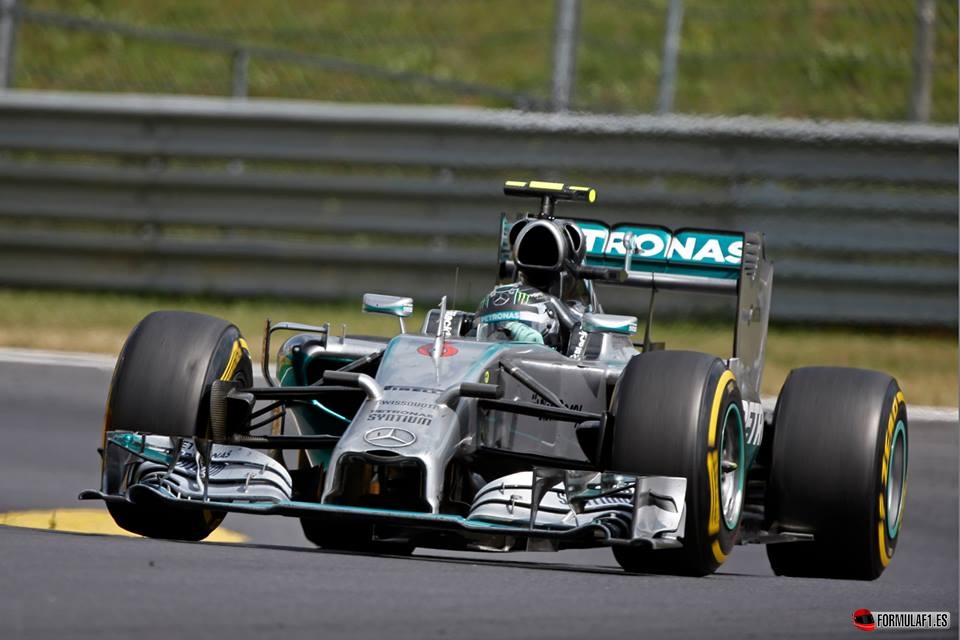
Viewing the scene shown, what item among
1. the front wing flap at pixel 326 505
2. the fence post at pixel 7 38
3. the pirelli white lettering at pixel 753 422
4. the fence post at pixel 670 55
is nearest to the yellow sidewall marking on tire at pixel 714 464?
the front wing flap at pixel 326 505

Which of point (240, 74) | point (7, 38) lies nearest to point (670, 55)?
point (240, 74)

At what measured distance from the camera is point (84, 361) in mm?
10789

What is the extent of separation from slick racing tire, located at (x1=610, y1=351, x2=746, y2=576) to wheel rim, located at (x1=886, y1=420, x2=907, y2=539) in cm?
119

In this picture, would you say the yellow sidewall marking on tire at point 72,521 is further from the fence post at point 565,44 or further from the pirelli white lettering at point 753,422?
the fence post at point 565,44

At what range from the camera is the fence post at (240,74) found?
13.1 meters

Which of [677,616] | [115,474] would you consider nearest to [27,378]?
[115,474]

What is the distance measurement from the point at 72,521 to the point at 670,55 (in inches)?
241

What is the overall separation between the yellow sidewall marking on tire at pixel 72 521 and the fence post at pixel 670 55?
542cm

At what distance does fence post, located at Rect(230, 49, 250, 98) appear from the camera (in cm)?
1315

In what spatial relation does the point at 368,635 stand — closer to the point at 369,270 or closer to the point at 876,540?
the point at 876,540

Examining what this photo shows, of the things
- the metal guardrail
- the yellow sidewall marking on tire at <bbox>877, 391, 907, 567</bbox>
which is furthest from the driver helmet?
the metal guardrail

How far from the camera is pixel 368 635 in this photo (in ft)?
13.6

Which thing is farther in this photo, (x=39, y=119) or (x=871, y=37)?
(x=871, y=37)

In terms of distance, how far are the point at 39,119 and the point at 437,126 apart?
302 centimetres
